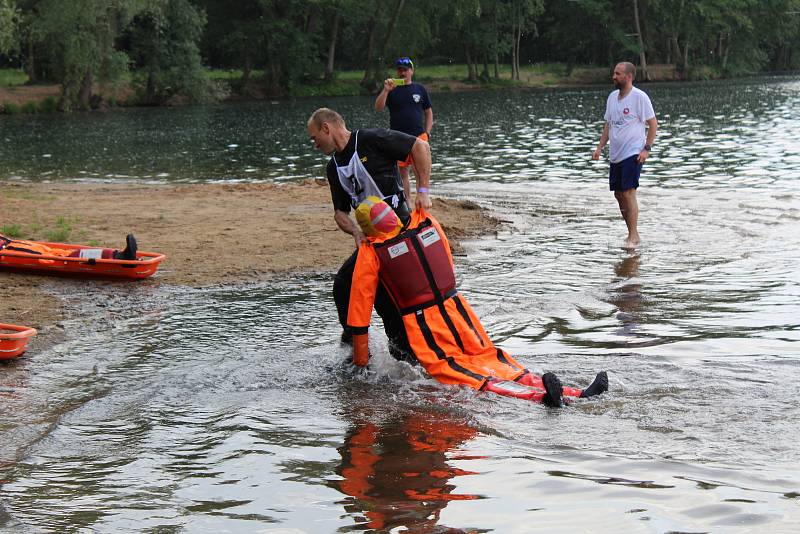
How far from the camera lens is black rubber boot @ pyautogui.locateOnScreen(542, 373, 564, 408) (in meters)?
6.69

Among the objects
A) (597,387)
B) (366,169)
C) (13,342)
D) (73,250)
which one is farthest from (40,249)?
(597,387)

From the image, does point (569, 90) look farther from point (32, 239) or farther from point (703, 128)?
point (32, 239)

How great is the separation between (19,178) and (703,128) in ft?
69.0

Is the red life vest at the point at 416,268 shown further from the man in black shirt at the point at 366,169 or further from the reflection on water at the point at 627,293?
the reflection on water at the point at 627,293

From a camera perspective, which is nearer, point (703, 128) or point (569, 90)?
point (703, 128)

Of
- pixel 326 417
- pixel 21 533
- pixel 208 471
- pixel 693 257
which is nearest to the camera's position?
pixel 21 533

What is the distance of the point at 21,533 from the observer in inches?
201

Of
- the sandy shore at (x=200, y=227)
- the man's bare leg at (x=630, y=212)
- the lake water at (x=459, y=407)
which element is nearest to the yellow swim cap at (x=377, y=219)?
the lake water at (x=459, y=407)

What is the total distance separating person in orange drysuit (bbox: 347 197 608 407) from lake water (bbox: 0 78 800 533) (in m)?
0.21

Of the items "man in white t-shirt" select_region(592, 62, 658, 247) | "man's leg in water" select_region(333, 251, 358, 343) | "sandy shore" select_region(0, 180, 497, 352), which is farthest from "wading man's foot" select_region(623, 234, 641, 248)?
"man's leg in water" select_region(333, 251, 358, 343)

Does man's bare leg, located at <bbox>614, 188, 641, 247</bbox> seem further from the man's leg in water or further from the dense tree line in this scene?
the dense tree line

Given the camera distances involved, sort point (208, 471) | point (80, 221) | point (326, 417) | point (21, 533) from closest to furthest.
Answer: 1. point (21, 533)
2. point (208, 471)
3. point (326, 417)
4. point (80, 221)

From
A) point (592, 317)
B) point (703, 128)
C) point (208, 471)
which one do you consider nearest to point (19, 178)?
point (592, 317)

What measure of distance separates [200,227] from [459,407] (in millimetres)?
7924
